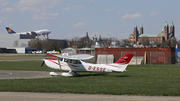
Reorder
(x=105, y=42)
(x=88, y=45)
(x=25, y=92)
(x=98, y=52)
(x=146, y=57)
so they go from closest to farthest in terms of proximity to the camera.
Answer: (x=25, y=92) < (x=146, y=57) < (x=98, y=52) < (x=105, y=42) < (x=88, y=45)

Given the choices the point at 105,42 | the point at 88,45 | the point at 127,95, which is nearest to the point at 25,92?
the point at 127,95

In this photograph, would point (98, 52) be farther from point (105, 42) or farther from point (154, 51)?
point (105, 42)

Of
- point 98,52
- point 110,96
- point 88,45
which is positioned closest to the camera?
point 110,96

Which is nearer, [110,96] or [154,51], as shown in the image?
[110,96]

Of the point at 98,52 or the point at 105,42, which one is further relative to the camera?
the point at 105,42

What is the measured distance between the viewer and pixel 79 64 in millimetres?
23656

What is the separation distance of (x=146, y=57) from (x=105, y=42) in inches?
3501

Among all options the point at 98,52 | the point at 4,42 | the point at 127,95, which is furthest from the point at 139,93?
the point at 4,42

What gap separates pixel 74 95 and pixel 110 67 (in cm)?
950

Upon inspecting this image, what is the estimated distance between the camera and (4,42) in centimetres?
17850

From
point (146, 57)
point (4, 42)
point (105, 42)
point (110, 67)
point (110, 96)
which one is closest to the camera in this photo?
point (110, 96)

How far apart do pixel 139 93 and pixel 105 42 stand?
121655 millimetres

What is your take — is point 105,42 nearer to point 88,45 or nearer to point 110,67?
point 88,45

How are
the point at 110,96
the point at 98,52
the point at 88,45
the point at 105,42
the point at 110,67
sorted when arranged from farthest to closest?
the point at 88,45, the point at 105,42, the point at 98,52, the point at 110,67, the point at 110,96
